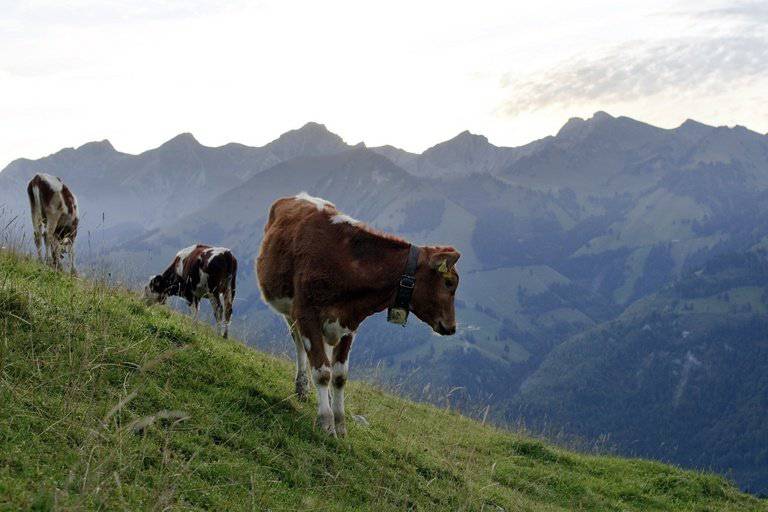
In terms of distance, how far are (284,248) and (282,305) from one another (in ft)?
3.15

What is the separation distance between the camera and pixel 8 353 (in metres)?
7.75

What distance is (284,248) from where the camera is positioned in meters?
11.1

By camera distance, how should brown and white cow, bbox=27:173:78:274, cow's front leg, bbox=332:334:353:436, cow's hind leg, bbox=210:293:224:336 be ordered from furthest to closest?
cow's hind leg, bbox=210:293:224:336, brown and white cow, bbox=27:173:78:274, cow's front leg, bbox=332:334:353:436

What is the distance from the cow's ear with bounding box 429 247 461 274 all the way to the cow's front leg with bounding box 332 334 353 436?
74.4 inches

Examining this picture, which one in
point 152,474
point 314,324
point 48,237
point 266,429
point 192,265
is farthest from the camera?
point 192,265

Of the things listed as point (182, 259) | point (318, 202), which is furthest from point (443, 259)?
point (182, 259)

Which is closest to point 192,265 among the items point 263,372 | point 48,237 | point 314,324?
point 48,237

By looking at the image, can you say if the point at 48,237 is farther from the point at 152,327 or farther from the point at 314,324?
the point at 314,324

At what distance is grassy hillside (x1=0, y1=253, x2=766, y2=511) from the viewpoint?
5.99 metres

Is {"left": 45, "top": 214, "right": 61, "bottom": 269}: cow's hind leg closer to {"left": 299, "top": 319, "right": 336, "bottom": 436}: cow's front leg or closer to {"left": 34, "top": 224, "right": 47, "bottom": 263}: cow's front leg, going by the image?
{"left": 34, "top": 224, "right": 47, "bottom": 263}: cow's front leg

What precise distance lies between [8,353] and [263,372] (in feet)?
15.9

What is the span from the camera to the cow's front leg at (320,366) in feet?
32.6

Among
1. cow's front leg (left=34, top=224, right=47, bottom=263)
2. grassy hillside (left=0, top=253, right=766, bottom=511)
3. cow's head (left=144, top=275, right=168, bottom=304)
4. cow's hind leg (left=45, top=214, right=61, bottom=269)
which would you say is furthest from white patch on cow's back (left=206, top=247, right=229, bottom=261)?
grassy hillside (left=0, top=253, right=766, bottom=511)

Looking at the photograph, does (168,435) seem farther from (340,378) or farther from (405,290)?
(405,290)
